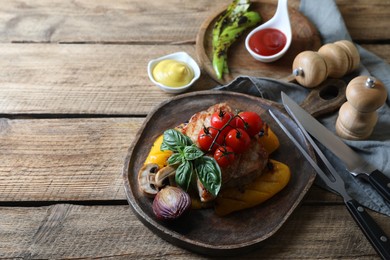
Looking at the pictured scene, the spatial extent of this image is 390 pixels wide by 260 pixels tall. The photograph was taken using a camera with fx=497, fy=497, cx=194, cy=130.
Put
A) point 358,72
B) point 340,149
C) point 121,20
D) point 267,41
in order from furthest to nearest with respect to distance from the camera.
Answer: point 121,20 < point 267,41 < point 358,72 < point 340,149

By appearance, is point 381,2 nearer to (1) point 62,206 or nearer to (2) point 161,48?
(2) point 161,48

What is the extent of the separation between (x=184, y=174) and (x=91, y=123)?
531 mm

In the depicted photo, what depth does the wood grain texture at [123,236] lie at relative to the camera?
1.52 metres

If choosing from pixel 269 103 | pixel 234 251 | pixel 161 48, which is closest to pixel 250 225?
pixel 234 251

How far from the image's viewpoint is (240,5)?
7.30ft

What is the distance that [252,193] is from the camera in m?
1.57

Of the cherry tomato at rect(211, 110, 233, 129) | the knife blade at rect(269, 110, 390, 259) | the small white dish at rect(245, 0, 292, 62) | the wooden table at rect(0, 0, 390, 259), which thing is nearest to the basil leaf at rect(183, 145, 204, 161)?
the cherry tomato at rect(211, 110, 233, 129)

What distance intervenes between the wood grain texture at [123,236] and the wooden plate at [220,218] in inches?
1.8

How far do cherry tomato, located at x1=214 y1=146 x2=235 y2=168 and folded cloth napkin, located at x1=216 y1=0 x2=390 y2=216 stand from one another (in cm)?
35

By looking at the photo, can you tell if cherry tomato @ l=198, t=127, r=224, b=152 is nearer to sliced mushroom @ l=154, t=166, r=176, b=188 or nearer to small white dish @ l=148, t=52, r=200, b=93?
sliced mushroom @ l=154, t=166, r=176, b=188

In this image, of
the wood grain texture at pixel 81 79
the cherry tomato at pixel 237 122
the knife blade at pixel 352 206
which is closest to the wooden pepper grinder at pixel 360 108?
the knife blade at pixel 352 206

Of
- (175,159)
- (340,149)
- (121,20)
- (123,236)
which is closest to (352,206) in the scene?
(340,149)

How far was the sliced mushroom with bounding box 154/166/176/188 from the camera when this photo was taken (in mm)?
1573

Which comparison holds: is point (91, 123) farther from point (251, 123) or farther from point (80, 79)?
point (251, 123)
